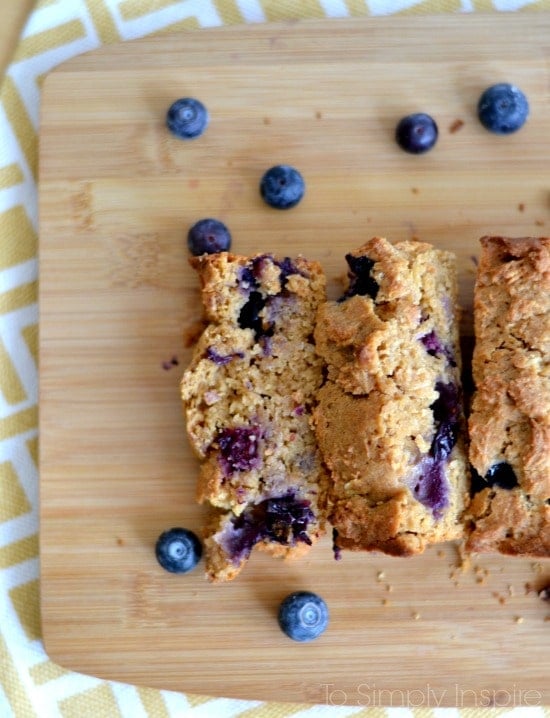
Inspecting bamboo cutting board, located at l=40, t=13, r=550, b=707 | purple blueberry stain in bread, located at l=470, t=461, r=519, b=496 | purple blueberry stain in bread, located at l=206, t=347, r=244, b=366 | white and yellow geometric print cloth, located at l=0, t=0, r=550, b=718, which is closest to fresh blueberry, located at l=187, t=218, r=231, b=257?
bamboo cutting board, located at l=40, t=13, r=550, b=707

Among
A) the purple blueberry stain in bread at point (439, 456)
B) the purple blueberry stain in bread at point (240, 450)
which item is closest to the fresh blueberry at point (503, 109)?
the purple blueberry stain in bread at point (439, 456)

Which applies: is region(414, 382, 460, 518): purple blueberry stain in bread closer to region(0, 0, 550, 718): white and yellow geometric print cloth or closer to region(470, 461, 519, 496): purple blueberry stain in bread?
region(470, 461, 519, 496): purple blueberry stain in bread

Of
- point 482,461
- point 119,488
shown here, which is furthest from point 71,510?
point 482,461

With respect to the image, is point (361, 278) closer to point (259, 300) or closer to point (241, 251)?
point (259, 300)

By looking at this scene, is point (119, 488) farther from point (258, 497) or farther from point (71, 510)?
point (258, 497)

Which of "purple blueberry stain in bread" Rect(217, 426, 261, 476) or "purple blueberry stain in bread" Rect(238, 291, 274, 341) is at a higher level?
"purple blueberry stain in bread" Rect(238, 291, 274, 341)

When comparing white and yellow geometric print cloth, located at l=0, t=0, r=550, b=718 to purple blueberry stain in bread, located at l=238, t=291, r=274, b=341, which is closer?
purple blueberry stain in bread, located at l=238, t=291, r=274, b=341

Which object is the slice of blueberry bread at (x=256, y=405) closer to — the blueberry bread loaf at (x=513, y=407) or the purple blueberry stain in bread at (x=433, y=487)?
the purple blueberry stain in bread at (x=433, y=487)
